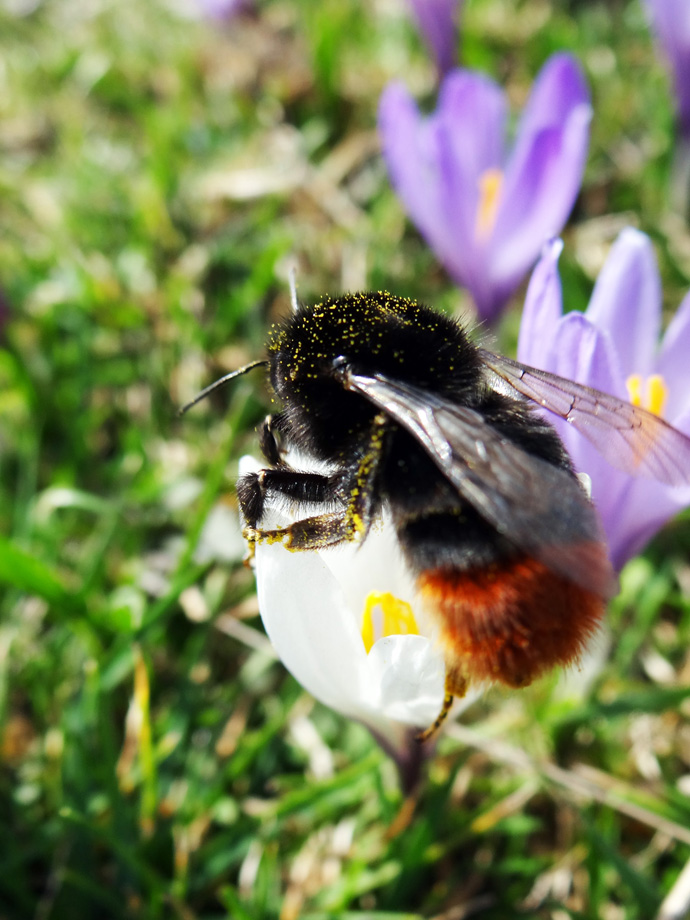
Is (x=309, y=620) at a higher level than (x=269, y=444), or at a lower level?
lower

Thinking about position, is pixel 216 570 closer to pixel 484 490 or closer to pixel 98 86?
pixel 484 490

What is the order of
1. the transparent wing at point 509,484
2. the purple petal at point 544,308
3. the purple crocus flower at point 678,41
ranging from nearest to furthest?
the transparent wing at point 509,484 < the purple petal at point 544,308 < the purple crocus flower at point 678,41

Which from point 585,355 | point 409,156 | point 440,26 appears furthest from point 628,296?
point 440,26

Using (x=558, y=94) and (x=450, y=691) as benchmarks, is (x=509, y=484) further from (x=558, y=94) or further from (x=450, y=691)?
(x=558, y=94)

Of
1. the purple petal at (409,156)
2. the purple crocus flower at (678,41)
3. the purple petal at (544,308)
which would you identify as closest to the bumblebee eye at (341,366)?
the purple petal at (544,308)

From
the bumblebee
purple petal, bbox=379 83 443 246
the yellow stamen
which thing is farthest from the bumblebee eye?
purple petal, bbox=379 83 443 246

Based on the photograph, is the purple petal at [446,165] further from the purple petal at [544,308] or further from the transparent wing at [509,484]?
the transparent wing at [509,484]

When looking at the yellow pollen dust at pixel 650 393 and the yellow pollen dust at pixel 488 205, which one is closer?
the yellow pollen dust at pixel 650 393

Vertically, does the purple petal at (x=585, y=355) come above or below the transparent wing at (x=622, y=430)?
above

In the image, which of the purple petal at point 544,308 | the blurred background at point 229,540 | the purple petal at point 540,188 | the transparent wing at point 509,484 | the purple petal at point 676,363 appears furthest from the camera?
the purple petal at point 540,188
